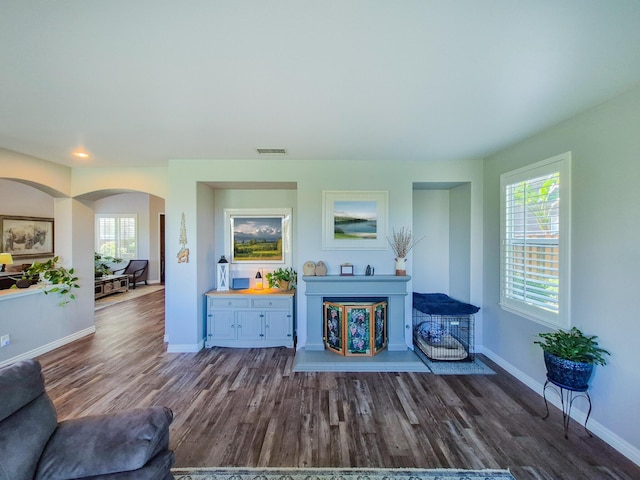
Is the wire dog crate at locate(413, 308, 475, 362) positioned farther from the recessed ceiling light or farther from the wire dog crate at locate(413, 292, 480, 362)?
the recessed ceiling light

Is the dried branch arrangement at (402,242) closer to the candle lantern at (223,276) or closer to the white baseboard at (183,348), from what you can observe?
the candle lantern at (223,276)

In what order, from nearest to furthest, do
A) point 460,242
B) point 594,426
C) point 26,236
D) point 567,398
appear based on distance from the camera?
point 594,426, point 567,398, point 460,242, point 26,236

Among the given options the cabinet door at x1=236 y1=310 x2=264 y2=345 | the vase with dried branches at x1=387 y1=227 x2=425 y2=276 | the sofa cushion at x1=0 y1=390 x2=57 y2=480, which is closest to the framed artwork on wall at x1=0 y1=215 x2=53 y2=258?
the cabinet door at x1=236 y1=310 x2=264 y2=345

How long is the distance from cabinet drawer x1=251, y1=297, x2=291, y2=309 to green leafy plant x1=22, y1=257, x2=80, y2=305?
2640 millimetres

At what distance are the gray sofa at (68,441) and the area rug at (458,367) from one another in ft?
9.42

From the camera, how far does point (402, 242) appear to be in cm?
356

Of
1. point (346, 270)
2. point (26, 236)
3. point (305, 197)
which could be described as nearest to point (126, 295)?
point (26, 236)

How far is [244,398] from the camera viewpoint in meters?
2.56

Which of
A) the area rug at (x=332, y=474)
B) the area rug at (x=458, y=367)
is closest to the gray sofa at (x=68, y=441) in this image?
the area rug at (x=332, y=474)

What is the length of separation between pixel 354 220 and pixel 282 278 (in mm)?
1413

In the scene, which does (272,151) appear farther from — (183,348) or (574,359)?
(574,359)

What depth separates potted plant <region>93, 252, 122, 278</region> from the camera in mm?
6956

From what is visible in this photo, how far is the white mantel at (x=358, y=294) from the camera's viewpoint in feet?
11.2

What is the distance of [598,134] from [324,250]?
2.86 meters
